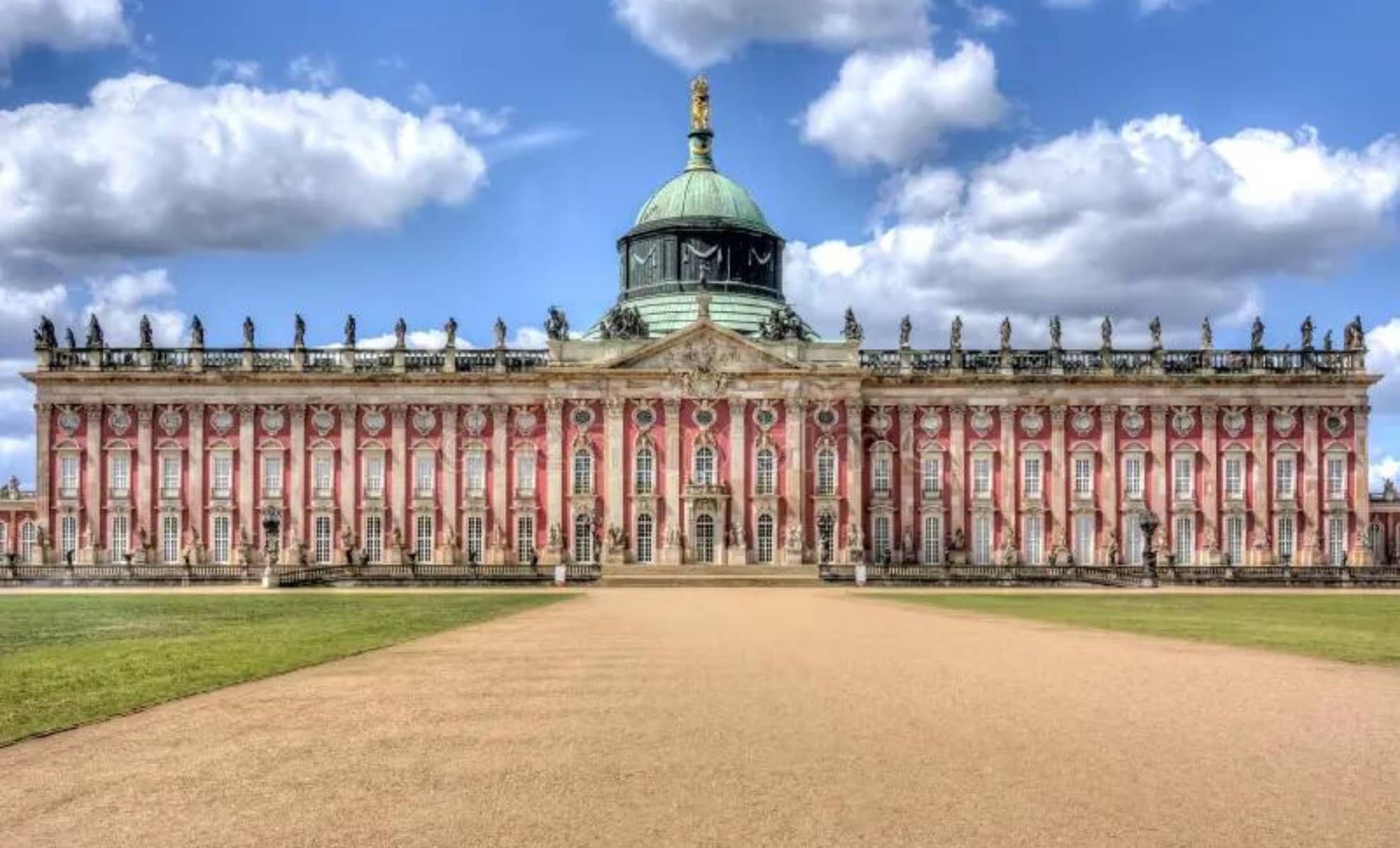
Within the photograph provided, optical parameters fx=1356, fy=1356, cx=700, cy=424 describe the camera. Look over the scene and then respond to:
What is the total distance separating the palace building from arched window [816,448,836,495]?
0.18 m

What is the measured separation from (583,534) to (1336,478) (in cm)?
3839

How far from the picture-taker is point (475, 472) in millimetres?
68125

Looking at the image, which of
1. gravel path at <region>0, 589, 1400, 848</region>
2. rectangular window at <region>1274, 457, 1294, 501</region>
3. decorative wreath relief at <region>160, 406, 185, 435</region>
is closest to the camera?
gravel path at <region>0, 589, 1400, 848</region>

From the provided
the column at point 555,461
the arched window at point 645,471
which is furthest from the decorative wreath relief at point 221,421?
Answer: the arched window at point 645,471

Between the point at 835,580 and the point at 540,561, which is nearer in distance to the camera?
the point at 835,580

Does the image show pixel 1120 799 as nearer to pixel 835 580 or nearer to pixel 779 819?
pixel 779 819

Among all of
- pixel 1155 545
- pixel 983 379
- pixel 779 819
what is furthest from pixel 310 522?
pixel 779 819

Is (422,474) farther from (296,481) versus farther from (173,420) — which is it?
(173,420)

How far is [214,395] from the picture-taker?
67.9 meters

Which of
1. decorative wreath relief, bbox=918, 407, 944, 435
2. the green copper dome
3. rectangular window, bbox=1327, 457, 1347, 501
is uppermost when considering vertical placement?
the green copper dome

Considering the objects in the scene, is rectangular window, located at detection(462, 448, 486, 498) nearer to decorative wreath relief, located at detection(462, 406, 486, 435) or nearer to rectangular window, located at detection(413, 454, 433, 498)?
decorative wreath relief, located at detection(462, 406, 486, 435)

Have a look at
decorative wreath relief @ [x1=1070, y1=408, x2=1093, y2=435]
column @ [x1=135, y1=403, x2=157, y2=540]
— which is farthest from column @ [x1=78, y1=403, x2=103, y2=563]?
decorative wreath relief @ [x1=1070, y1=408, x2=1093, y2=435]

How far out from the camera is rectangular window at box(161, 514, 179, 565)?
67.5 meters

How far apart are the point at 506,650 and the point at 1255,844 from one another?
15.1 m
